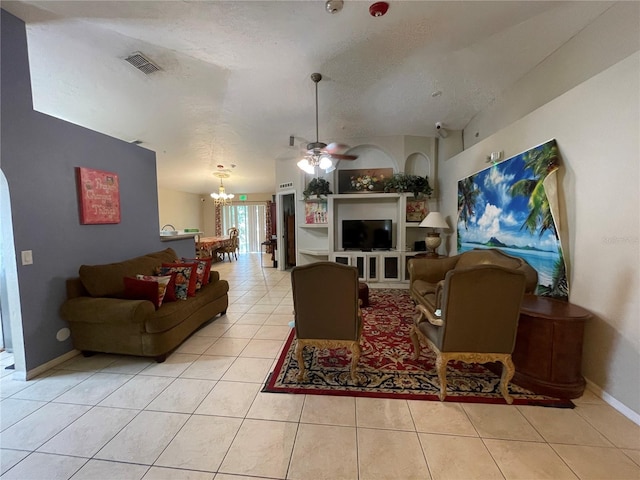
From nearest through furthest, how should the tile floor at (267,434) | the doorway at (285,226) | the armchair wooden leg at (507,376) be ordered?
1. the tile floor at (267,434)
2. the armchair wooden leg at (507,376)
3. the doorway at (285,226)

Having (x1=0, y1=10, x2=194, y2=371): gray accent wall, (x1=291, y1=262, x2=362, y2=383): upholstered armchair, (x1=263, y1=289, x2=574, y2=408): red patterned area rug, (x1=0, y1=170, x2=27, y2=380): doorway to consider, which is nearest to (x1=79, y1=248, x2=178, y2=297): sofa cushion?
(x1=0, y1=10, x2=194, y2=371): gray accent wall

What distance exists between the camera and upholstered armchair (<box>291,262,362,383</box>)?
6.57 ft

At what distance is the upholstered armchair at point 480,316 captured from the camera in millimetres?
1793

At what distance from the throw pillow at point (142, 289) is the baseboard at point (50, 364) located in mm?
799

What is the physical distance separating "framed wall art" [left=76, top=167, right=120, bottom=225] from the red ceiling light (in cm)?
326

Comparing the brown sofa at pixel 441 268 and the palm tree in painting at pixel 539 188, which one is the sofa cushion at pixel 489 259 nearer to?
the brown sofa at pixel 441 268

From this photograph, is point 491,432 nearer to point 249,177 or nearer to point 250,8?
point 250,8

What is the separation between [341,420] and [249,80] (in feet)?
12.2

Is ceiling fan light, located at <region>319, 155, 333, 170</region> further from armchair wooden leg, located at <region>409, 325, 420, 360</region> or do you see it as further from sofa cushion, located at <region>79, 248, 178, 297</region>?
sofa cushion, located at <region>79, 248, 178, 297</region>

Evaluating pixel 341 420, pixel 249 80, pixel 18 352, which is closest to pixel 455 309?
pixel 341 420

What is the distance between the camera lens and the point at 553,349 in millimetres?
1955

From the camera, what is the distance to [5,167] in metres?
2.14

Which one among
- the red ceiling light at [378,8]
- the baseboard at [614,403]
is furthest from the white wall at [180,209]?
the baseboard at [614,403]

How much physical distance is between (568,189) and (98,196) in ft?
15.7
